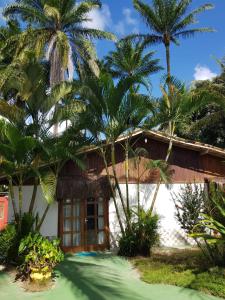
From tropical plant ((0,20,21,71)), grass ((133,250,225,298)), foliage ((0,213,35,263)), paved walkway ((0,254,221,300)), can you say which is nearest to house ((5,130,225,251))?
grass ((133,250,225,298))

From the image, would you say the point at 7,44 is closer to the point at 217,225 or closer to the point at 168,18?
the point at 168,18

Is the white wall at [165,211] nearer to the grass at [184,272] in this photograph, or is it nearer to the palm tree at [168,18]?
the grass at [184,272]

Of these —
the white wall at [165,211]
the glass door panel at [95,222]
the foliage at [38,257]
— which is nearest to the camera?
the foliage at [38,257]

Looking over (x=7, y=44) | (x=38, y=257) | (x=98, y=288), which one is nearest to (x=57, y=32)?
(x=7, y=44)

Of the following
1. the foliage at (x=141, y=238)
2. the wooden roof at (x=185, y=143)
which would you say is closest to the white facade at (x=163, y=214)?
the wooden roof at (x=185, y=143)

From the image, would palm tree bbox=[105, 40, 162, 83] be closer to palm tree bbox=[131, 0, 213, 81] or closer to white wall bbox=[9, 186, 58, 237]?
palm tree bbox=[131, 0, 213, 81]

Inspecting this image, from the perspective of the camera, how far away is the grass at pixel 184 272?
727 centimetres

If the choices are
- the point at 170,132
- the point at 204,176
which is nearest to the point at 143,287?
the point at 170,132

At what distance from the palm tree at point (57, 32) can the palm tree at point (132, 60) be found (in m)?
2.90

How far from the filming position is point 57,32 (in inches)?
702

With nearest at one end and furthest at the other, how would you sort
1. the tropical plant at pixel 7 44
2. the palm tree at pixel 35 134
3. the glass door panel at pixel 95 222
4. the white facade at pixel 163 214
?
1. the palm tree at pixel 35 134
2. the glass door panel at pixel 95 222
3. the white facade at pixel 163 214
4. the tropical plant at pixel 7 44

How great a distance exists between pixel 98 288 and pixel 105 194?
18.2 feet

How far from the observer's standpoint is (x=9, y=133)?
843 cm

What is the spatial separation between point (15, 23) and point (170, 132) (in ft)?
50.6
